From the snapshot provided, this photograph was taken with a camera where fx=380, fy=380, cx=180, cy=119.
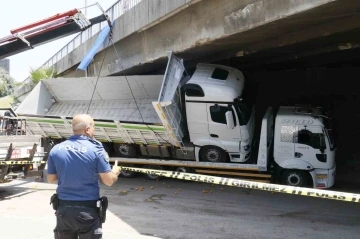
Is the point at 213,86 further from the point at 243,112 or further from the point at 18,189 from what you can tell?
the point at 18,189

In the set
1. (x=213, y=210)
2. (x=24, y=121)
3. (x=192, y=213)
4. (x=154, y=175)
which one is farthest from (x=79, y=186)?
(x=24, y=121)

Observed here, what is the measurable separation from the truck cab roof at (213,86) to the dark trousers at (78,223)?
7.62m

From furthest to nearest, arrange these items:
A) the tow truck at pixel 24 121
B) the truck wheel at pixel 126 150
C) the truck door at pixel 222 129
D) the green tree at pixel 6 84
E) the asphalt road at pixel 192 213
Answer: the green tree at pixel 6 84, the truck wheel at pixel 126 150, the truck door at pixel 222 129, the tow truck at pixel 24 121, the asphalt road at pixel 192 213

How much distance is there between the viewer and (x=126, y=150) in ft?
40.2

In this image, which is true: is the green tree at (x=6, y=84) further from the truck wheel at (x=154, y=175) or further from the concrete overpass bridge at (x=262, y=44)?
the truck wheel at (x=154, y=175)

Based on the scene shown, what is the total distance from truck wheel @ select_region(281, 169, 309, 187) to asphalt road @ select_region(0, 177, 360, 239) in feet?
1.42

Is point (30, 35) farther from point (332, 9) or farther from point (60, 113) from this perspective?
point (332, 9)

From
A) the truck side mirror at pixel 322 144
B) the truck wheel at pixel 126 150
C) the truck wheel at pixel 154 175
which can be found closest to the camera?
the truck side mirror at pixel 322 144

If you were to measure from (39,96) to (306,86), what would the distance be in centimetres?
1196

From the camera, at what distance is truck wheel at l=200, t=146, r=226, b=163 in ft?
36.0

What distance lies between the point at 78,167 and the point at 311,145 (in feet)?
26.0

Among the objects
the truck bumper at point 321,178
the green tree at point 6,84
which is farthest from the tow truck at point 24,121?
the green tree at point 6,84

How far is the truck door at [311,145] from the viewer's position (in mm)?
10008

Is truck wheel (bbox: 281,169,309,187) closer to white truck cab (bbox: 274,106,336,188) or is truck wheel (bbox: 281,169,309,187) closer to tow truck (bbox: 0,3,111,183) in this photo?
white truck cab (bbox: 274,106,336,188)
